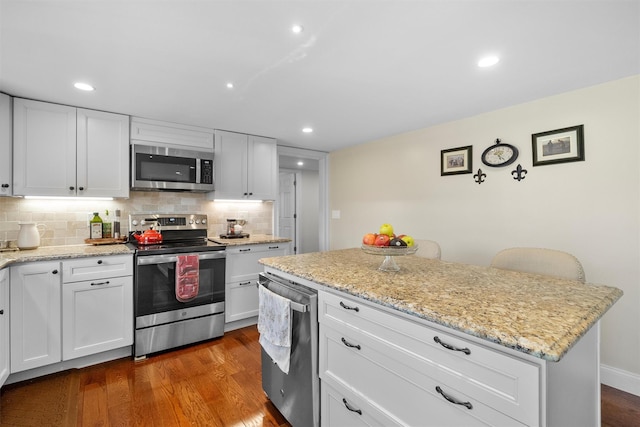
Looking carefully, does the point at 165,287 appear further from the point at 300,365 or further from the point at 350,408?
the point at 350,408

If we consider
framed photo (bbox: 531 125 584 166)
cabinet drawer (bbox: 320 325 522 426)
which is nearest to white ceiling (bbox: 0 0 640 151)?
framed photo (bbox: 531 125 584 166)

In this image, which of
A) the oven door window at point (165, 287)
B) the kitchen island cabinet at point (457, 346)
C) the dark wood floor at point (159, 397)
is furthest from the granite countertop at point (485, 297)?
the oven door window at point (165, 287)

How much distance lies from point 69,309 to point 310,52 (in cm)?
263

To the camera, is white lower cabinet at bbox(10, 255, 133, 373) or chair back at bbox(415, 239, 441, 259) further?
chair back at bbox(415, 239, 441, 259)

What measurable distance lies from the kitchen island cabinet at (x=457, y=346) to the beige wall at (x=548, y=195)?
1.20m

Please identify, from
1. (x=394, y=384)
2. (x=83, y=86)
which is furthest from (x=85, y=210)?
(x=394, y=384)

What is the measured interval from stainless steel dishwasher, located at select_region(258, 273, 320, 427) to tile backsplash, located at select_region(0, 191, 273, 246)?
213 cm

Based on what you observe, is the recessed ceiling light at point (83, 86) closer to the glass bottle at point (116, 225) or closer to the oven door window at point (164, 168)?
the oven door window at point (164, 168)

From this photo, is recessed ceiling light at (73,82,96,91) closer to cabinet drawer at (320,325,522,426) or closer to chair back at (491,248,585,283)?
cabinet drawer at (320,325,522,426)

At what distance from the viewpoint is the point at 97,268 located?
2.39 metres

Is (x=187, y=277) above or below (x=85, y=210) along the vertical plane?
below

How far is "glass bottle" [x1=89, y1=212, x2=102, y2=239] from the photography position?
9.44 feet

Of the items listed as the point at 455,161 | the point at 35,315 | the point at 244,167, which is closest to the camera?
the point at 35,315

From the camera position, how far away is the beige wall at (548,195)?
210 centimetres
